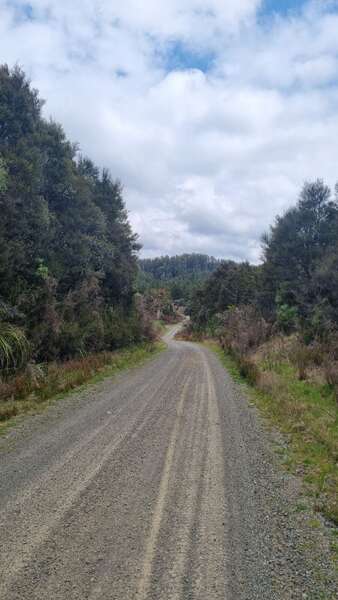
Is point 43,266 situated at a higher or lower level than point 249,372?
higher

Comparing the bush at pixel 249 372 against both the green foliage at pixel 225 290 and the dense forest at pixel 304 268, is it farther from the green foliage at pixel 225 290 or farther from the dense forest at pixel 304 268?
the green foliage at pixel 225 290

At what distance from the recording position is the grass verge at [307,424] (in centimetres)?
457

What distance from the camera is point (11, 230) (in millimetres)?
12117

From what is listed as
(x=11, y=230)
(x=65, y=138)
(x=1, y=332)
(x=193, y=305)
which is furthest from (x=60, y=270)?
(x=193, y=305)

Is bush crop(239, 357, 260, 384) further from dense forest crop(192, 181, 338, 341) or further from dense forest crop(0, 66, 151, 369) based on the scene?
dense forest crop(0, 66, 151, 369)

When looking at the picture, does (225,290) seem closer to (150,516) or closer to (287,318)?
A: (287,318)

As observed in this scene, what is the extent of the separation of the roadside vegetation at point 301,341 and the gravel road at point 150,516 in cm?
76

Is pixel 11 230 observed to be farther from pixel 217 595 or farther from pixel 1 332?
pixel 217 595


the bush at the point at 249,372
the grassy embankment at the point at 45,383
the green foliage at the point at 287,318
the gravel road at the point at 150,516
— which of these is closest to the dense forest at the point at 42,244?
the grassy embankment at the point at 45,383

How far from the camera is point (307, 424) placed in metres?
7.08

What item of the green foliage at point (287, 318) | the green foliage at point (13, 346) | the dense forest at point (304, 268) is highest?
the dense forest at point (304, 268)

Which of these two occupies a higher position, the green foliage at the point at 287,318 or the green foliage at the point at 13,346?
the green foliage at the point at 287,318

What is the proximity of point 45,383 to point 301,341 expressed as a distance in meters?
12.6

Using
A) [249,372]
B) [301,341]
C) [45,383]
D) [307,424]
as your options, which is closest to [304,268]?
[301,341]
